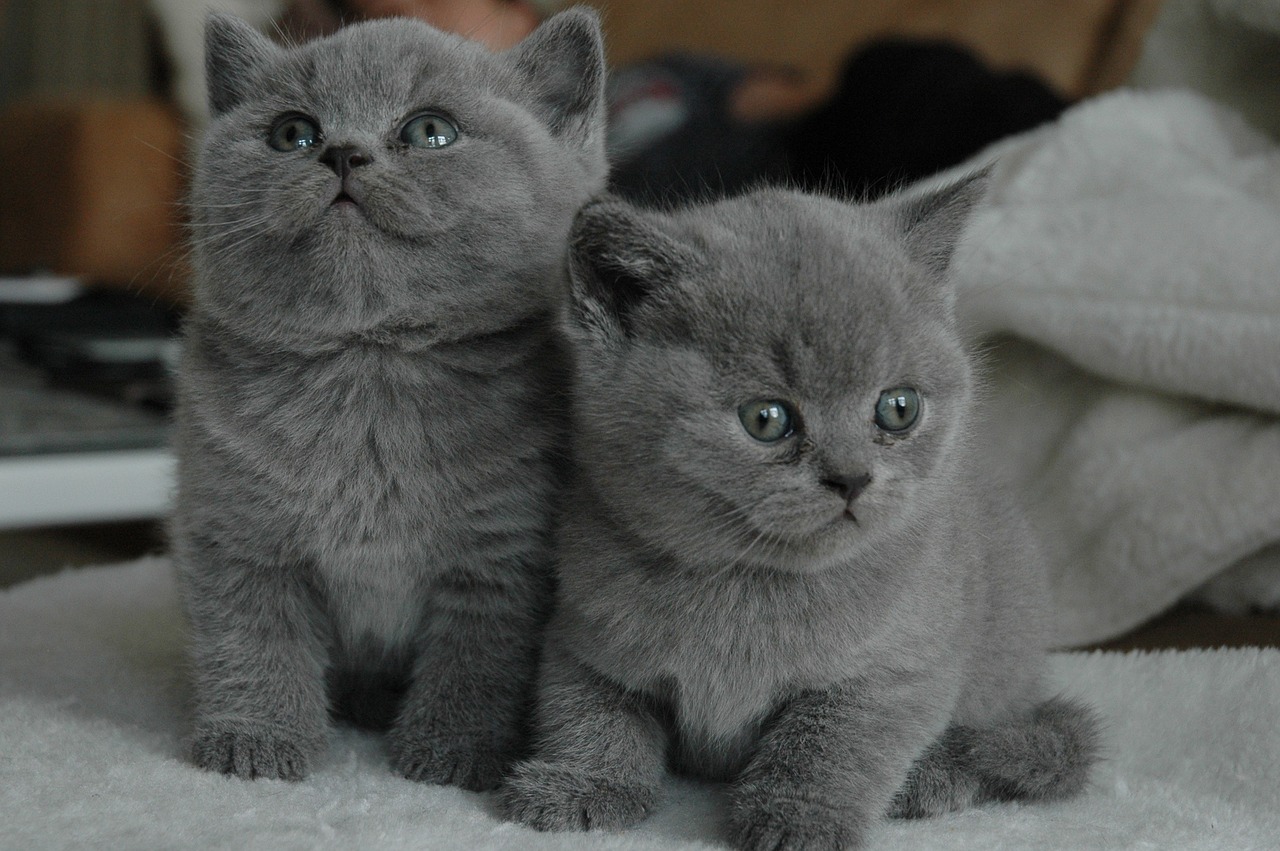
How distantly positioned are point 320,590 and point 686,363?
0.45 metres

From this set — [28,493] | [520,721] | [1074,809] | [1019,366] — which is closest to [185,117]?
[28,493]

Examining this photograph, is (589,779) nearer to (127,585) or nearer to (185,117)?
(127,585)

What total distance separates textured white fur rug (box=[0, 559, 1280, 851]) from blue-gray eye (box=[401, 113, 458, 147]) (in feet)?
1.99

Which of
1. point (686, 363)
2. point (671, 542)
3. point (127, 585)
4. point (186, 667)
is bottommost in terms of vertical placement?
point (127, 585)

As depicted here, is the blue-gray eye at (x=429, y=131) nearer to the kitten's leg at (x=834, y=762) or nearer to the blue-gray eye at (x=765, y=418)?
the blue-gray eye at (x=765, y=418)

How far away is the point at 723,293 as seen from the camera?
1060mm

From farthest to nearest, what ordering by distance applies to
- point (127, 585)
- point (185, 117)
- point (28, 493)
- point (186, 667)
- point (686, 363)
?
1. point (185, 117)
2. point (28, 493)
3. point (127, 585)
4. point (186, 667)
5. point (686, 363)

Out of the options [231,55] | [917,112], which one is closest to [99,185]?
[917,112]

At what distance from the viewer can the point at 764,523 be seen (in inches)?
40.4

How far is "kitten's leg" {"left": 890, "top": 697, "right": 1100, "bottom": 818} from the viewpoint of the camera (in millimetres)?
1205

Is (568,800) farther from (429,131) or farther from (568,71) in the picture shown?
(568,71)

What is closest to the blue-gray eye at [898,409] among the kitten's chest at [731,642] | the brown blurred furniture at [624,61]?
the kitten's chest at [731,642]

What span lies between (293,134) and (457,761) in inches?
24.3

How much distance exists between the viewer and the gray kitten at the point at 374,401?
1.17 metres
